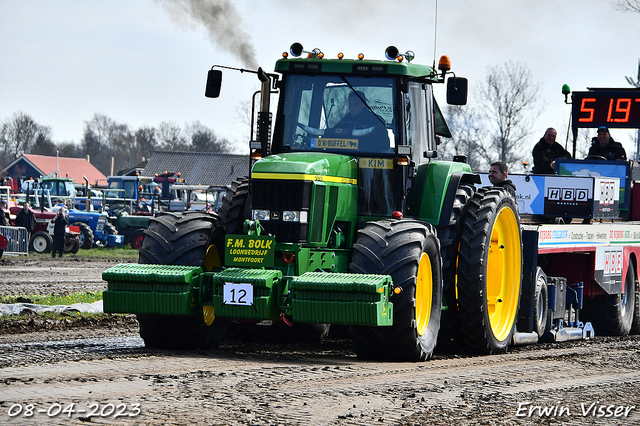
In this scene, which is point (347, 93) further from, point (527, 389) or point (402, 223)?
point (527, 389)

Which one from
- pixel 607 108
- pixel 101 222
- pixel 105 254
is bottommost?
pixel 105 254

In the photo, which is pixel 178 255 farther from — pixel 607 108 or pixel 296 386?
pixel 607 108

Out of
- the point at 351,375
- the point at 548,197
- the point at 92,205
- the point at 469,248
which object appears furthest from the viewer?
the point at 92,205

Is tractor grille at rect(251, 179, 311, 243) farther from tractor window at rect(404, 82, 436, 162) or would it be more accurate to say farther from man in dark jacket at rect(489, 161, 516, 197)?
man in dark jacket at rect(489, 161, 516, 197)

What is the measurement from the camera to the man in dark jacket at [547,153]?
1542cm

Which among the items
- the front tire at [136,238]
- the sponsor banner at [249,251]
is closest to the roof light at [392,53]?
the sponsor banner at [249,251]

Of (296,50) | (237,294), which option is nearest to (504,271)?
(296,50)

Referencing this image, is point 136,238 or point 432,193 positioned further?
point 136,238

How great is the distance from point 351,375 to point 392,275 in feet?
3.58

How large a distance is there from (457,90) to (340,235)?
192 cm

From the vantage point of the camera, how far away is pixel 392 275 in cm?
823

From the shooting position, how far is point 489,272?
418 inches

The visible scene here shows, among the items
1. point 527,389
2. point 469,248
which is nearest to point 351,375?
point 527,389

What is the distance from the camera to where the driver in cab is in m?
9.40
